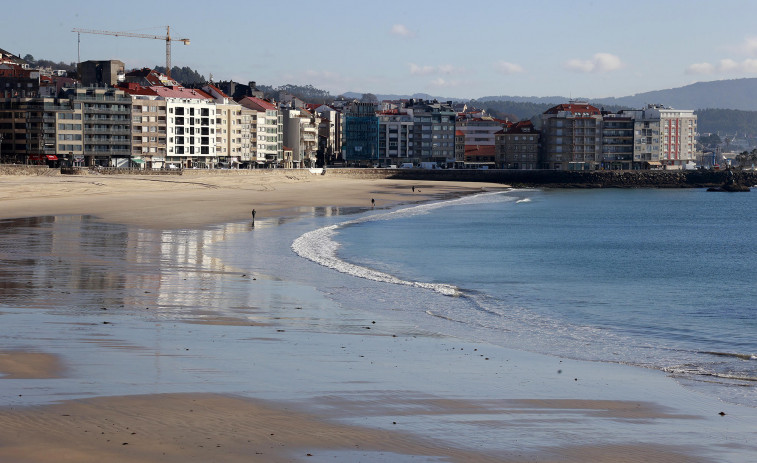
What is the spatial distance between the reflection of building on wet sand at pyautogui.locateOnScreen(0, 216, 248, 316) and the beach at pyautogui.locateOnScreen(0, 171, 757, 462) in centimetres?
18

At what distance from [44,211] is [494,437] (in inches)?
1903

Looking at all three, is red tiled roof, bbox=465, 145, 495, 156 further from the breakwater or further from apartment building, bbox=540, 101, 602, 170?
the breakwater

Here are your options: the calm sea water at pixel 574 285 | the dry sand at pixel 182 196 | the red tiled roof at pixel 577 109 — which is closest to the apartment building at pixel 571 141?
the red tiled roof at pixel 577 109

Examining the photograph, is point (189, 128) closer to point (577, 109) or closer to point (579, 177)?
point (579, 177)

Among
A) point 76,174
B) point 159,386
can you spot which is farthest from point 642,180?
point 159,386

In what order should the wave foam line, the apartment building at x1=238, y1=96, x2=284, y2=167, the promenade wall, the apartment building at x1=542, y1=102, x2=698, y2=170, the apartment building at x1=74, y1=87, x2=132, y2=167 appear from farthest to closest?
the apartment building at x1=542, y1=102, x2=698, y2=170
the promenade wall
the apartment building at x1=238, y1=96, x2=284, y2=167
the apartment building at x1=74, y1=87, x2=132, y2=167
the wave foam line

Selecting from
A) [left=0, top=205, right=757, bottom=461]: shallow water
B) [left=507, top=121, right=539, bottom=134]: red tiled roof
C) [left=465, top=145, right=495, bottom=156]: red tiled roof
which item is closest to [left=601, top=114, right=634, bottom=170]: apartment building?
[left=507, top=121, right=539, bottom=134]: red tiled roof

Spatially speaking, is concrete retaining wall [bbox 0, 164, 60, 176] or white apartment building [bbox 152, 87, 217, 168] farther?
white apartment building [bbox 152, 87, 217, 168]

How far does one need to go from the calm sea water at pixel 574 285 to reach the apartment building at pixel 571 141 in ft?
335

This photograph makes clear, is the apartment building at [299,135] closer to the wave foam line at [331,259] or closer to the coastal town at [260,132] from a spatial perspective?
the coastal town at [260,132]

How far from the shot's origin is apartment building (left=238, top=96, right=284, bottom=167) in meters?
147

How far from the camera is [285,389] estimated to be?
41.7ft

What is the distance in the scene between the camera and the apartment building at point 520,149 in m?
169

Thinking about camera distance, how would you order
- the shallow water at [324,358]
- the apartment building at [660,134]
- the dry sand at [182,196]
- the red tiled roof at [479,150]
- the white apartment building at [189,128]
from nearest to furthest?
the shallow water at [324,358]
the dry sand at [182,196]
the white apartment building at [189,128]
the apartment building at [660,134]
the red tiled roof at [479,150]
